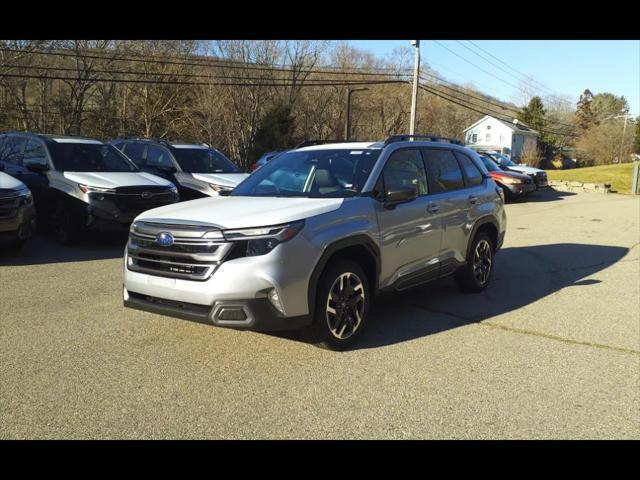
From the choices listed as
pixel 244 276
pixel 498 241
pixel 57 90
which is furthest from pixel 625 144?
pixel 244 276

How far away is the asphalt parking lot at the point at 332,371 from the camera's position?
136 inches

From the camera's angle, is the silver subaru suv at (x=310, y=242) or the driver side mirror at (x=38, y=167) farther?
the driver side mirror at (x=38, y=167)

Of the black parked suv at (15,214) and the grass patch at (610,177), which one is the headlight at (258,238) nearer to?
the black parked suv at (15,214)

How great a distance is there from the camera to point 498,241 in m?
7.46

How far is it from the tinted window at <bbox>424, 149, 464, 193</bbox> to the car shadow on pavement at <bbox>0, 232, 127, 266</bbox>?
536 centimetres

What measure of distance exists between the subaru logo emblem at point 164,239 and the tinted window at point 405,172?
2099 mm

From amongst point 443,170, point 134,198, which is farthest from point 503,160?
point 443,170

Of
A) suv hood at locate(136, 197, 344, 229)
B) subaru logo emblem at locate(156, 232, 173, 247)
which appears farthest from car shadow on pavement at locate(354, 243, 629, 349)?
subaru logo emblem at locate(156, 232, 173, 247)

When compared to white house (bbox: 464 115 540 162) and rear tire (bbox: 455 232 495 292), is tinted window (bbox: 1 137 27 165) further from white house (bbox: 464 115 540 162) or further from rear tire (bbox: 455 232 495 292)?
white house (bbox: 464 115 540 162)

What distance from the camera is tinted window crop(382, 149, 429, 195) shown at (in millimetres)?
5416

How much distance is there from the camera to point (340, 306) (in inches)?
183

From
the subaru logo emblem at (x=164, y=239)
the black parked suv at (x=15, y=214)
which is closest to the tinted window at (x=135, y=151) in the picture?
the black parked suv at (x=15, y=214)
